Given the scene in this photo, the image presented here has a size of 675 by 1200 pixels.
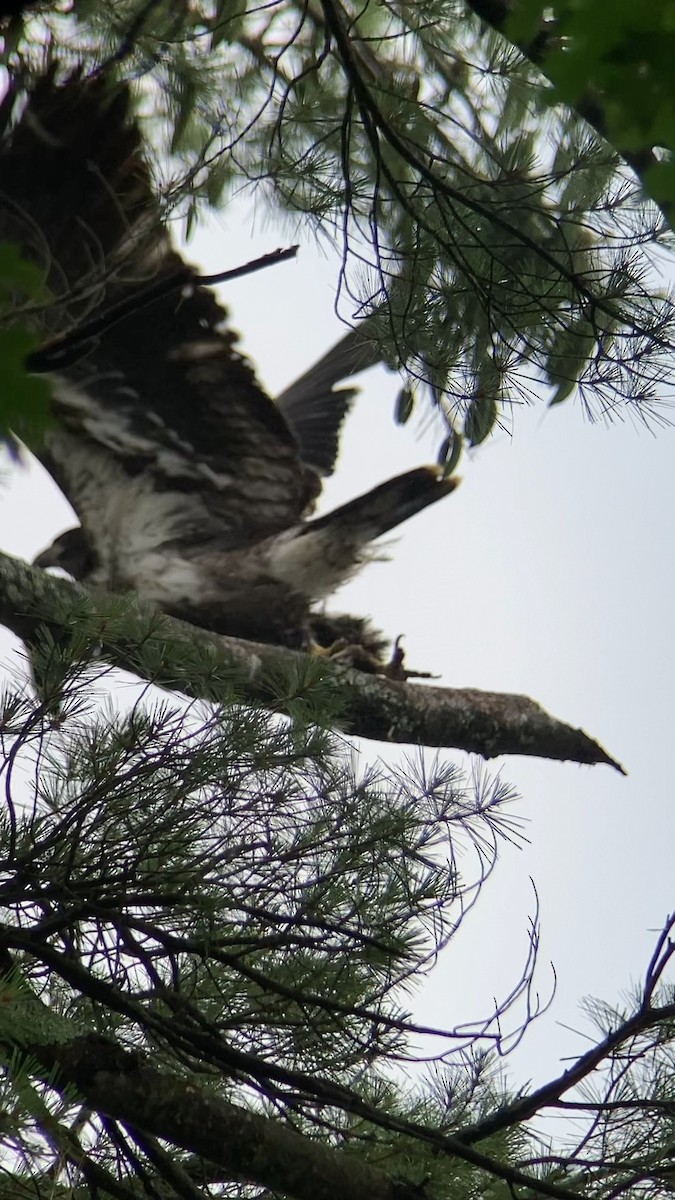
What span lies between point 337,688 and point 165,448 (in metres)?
1.04

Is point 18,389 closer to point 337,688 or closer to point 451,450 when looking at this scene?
point 337,688

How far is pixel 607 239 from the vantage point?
6.21 ft

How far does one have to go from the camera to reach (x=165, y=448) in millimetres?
2770

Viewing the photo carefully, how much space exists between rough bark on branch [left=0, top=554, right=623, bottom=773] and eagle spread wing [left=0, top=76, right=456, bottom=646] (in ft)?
1.69

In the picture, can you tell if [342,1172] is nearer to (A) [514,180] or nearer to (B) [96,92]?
(A) [514,180]

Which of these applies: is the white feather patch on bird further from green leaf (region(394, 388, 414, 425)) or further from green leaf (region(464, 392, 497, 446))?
green leaf (region(464, 392, 497, 446))

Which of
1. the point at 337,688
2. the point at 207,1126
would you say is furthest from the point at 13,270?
the point at 337,688

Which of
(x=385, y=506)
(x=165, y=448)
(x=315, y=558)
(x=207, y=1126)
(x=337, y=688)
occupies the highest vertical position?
(x=385, y=506)

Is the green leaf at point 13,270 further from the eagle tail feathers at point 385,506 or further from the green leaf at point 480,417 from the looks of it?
the eagle tail feathers at point 385,506

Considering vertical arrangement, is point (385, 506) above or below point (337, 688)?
above

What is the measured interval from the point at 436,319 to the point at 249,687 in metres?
0.71

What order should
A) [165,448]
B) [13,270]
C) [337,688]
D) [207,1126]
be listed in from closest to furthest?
1. [13,270]
2. [207,1126]
3. [337,688]
4. [165,448]

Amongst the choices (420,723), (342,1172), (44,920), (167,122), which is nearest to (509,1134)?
(342,1172)

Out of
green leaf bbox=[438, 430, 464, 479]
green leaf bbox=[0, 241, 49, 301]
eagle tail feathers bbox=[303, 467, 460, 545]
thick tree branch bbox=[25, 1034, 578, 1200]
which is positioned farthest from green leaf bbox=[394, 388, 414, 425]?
green leaf bbox=[0, 241, 49, 301]
